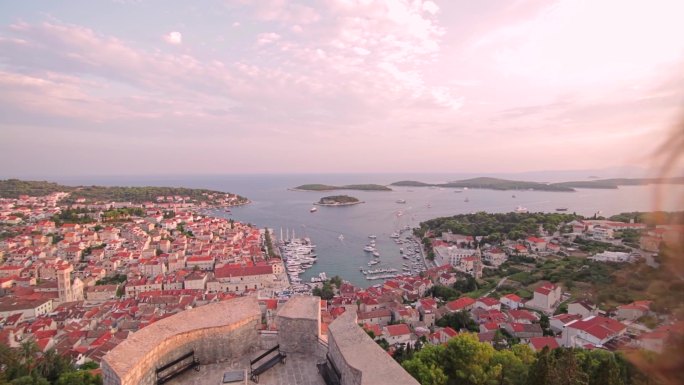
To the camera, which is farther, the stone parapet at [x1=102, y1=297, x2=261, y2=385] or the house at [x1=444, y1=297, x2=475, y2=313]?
the house at [x1=444, y1=297, x2=475, y2=313]

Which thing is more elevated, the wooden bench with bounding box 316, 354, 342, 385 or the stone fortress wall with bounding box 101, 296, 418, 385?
the stone fortress wall with bounding box 101, 296, 418, 385

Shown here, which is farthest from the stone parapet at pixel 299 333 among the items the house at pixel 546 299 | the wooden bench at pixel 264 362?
the house at pixel 546 299

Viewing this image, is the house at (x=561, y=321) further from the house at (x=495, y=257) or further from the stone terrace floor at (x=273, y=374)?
the stone terrace floor at (x=273, y=374)

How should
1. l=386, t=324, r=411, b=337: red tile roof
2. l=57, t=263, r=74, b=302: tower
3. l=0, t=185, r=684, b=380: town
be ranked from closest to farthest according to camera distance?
l=0, t=185, r=684, b=380: town < l=386, t=324, r=411, b=337: red tile roof < l=57, t=263, r=74, b=302: tower

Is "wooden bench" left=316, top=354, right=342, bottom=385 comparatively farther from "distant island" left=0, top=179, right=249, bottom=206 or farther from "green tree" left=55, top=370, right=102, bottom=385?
"distant island" left=0, top=179, right=249, bottom=206

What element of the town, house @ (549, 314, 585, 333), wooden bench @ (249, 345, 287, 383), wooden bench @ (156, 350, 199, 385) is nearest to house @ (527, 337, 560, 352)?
the town

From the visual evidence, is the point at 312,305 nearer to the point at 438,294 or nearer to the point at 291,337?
the point at 291,337

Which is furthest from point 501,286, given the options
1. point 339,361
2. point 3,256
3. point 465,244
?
point 3,256
